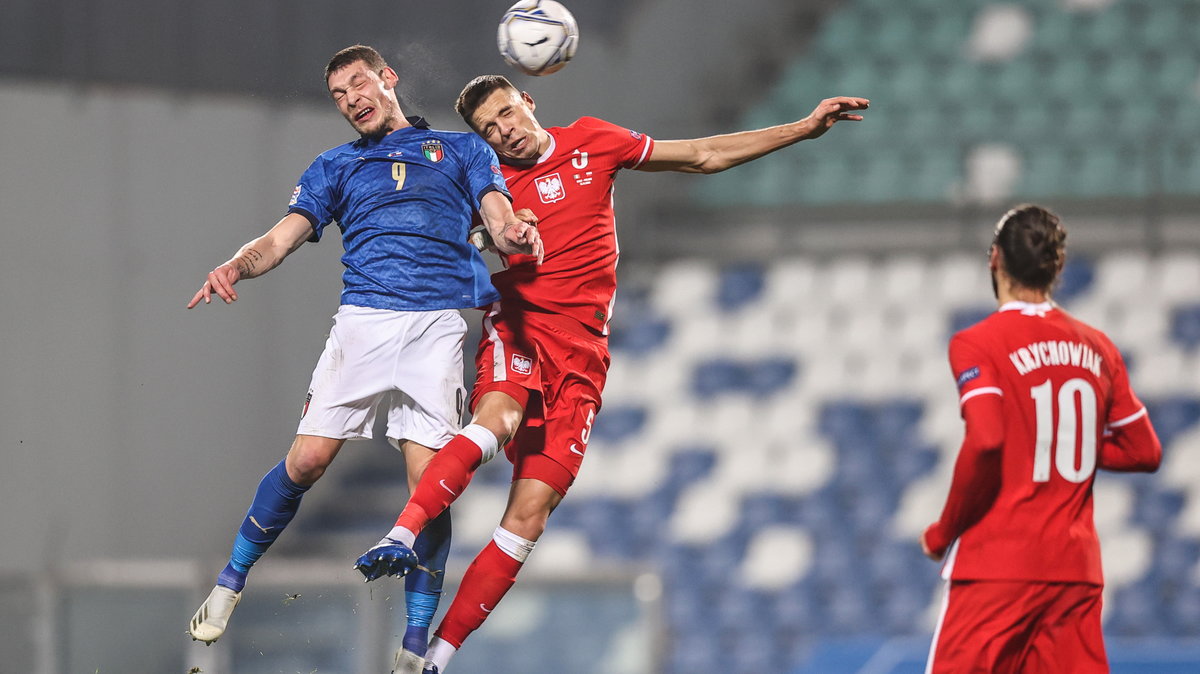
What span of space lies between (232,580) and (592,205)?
1.45 m

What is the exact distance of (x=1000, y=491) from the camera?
2.46 m

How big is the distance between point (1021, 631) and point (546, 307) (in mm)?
1646

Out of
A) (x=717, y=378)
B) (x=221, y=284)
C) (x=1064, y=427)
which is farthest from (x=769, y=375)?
(x=1064, y=427)

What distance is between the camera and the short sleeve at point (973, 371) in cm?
240

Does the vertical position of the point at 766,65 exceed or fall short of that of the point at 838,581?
it exceeds it

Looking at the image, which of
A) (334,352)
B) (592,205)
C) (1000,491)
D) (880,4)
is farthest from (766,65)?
(1000,491)

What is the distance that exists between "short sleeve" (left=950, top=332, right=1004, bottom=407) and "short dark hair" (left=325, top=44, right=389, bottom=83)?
1879 mm

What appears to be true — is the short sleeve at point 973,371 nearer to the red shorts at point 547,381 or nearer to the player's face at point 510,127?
the red shorts at point 547,381

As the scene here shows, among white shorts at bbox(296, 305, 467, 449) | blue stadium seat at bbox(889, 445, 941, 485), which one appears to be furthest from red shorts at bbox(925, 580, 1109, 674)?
blue stadium seat at bbox(889, 445, 941, 485)

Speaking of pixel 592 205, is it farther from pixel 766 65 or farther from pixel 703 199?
pixel 766 65

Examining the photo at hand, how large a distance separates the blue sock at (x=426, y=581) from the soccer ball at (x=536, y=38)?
1.31m

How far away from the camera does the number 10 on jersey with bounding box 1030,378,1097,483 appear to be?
2434 mm

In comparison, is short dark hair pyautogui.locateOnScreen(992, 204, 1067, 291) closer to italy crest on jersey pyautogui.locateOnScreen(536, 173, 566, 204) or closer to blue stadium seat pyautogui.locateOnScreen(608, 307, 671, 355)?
italy crest on jersey pyautogui.locateOnScreen(536, 173, 566, 204)

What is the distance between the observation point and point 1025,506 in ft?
8.04
